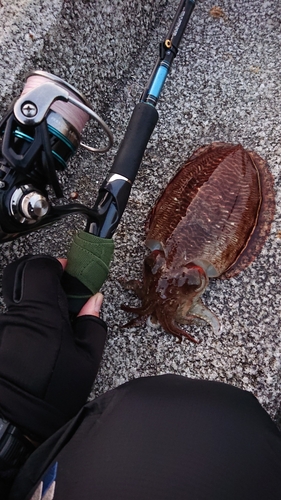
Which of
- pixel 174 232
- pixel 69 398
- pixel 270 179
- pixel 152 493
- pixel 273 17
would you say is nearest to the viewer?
pixel 152 493

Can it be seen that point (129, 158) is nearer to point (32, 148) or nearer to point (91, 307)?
point (32, 148)

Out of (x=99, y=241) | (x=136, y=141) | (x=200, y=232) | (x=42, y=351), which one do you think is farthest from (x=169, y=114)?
(x=42, y=351)

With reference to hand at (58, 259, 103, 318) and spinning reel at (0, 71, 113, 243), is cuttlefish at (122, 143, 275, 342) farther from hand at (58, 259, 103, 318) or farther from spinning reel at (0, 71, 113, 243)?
spinning reel at (0, 71, 113, 243)

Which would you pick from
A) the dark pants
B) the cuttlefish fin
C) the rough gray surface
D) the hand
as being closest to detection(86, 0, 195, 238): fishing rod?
the hand

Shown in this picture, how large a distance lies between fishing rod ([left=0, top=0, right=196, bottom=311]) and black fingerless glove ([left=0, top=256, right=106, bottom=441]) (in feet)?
0.43

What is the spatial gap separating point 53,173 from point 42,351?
66cm

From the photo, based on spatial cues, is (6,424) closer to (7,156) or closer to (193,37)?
(7,156)

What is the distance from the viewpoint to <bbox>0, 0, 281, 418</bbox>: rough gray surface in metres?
2.02

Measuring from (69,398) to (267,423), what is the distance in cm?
73

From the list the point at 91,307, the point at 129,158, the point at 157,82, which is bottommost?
the point at 91,307

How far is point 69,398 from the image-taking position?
1.51 meters

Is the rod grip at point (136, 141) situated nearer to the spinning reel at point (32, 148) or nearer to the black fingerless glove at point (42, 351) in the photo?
the spinning reel at point (32, 148)

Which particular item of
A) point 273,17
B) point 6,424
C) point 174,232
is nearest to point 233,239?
point 174,232

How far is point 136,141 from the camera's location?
6.11 ft
